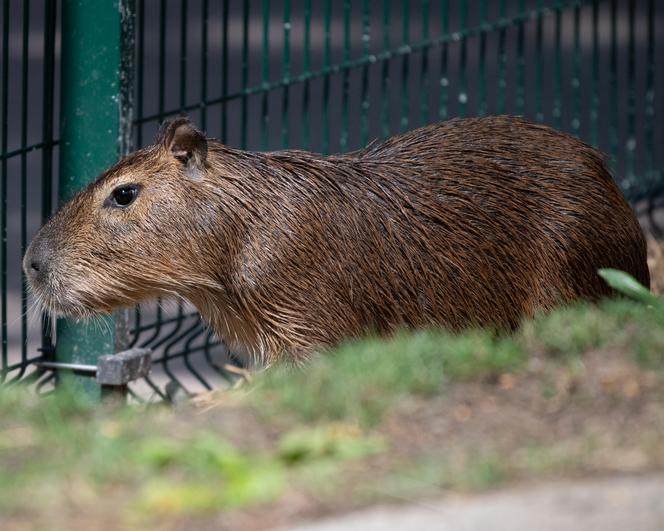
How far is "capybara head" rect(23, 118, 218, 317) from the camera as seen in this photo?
5.39 meters

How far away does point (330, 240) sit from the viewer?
5375 mm

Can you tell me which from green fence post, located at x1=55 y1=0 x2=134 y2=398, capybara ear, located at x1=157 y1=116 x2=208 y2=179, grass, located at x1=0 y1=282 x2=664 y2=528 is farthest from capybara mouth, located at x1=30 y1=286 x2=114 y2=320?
grass, located at x1=0 y1=282 x2=664 y2=528

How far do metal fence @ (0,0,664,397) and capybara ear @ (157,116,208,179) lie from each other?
625 mm

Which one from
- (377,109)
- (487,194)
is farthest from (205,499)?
(377,109)

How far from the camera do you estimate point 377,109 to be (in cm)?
1145

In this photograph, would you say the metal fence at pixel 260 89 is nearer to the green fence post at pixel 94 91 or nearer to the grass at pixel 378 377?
the green fence post at pixel 94 91

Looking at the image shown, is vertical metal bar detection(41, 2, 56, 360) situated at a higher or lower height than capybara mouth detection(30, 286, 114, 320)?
higher

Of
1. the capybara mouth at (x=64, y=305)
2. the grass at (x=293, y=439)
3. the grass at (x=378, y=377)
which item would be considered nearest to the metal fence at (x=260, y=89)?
the capybara mouth at (x=64, y=305)

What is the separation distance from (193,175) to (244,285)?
465 millimetres

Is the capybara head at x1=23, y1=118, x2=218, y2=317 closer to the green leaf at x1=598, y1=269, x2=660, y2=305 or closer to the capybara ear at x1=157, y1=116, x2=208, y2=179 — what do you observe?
the capybara ear at x1=157, y1=116, x2=208, y2=179

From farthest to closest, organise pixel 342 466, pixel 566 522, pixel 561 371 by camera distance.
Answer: pixel 561 371, pixel 342 466, pixel 566 522

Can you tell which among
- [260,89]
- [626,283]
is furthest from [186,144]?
[626,283]

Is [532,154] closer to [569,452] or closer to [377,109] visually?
[569,452]

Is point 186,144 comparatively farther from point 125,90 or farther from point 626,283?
point 626,283
